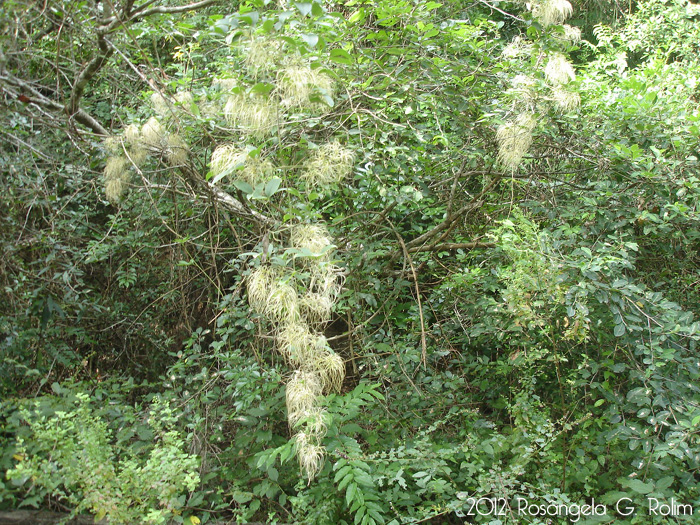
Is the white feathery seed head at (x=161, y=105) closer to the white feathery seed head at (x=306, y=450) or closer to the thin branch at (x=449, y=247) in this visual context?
the thin branch at (x=449, y=247)

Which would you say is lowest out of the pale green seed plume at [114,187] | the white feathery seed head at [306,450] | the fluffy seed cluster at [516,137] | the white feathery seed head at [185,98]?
the white feathery seed head at [306,450]

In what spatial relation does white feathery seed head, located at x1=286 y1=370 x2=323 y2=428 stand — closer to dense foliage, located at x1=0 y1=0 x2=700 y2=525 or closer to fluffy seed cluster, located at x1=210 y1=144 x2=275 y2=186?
dense foliage, located at x1=0 y1=0 x2=700 y2=525

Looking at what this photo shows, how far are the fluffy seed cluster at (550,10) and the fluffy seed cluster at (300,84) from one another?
1240 millimetres

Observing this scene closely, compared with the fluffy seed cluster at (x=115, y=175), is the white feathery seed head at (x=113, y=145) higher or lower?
higher

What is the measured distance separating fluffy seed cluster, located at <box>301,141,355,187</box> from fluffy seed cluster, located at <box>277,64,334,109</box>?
0.24 metres

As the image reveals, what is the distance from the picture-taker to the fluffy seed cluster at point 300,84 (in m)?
2.06

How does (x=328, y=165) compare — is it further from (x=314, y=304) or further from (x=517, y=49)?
(x=517, y=49)

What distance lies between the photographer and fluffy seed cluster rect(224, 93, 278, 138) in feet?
6.93

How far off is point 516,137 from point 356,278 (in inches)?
41.0

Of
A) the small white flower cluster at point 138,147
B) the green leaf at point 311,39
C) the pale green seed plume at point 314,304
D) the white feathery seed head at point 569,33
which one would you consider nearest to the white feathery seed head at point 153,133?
the small white flower cluster at point 138,147

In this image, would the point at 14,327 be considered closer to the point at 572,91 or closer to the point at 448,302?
the point at 448,302

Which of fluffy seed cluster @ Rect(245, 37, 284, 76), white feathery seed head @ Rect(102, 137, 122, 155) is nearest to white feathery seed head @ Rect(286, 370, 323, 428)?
fluffy seed cluster @ Rect(245, 37, 284, 76)

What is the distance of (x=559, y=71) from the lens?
255 cm

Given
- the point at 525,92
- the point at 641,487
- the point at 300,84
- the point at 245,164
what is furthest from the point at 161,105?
the point at 641,487
